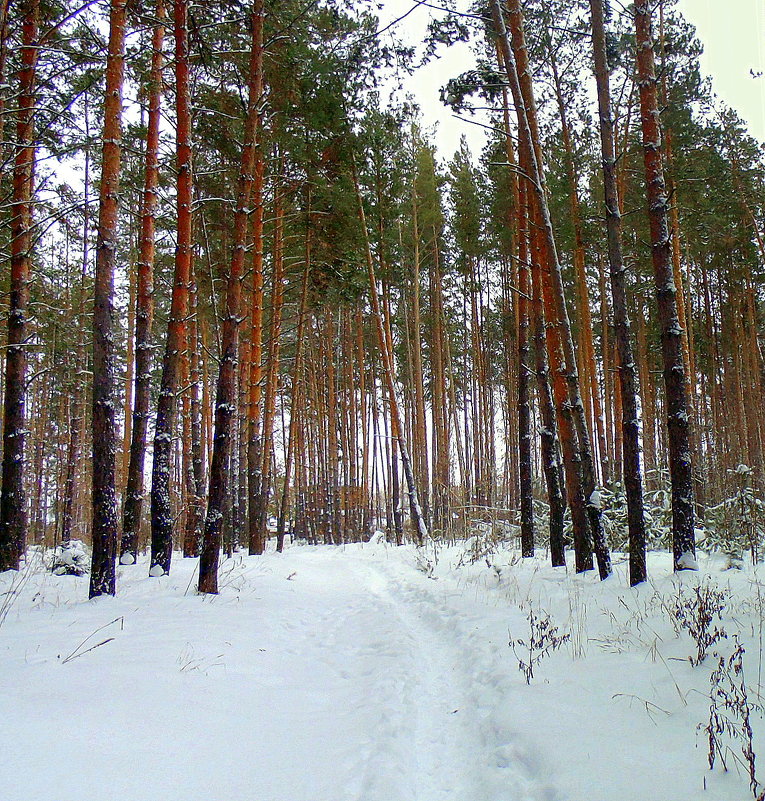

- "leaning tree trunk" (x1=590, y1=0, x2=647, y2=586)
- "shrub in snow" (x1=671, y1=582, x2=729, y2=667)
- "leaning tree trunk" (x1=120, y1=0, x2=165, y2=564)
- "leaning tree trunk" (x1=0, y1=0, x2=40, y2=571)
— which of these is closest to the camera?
"shrub in snow" (x1=671, y1=582, x2=729, y2=667)

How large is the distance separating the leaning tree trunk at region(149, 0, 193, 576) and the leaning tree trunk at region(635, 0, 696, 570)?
621 cm

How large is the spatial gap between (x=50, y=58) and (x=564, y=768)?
11.4 meters

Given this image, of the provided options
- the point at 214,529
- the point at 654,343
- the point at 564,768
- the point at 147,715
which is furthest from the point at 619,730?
the point at 654,343

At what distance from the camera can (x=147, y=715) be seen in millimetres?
3033

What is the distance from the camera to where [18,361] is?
8.34 meters

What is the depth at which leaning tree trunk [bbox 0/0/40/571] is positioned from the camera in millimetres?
7945

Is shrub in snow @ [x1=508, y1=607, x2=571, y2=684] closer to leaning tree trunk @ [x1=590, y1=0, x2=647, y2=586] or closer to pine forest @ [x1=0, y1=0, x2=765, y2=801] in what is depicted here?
pine forest @ [x1=0, y1=0, x2=765, y2=801]

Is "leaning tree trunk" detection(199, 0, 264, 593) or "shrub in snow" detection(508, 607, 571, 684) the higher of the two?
"leaning tree trunk" detection(199, 0, 264, 593)

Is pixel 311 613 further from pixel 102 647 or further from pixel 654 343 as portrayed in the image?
pixel 654 343

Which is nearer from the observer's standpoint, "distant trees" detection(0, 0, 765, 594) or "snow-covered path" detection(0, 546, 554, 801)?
"snow-covered path" detection(0, 546, 554, 801)

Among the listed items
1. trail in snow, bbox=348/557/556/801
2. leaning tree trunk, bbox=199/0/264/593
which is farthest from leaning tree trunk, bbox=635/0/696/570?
leaning tree trunk, bbox=199/0/264/593

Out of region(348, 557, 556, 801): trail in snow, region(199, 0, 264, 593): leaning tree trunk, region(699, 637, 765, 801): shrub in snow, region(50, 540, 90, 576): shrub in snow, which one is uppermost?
region(199, 0, 264, 593): leaning tree trunk

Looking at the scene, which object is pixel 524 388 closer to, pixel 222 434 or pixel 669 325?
pixel 669 325

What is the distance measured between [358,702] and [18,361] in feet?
25.9
